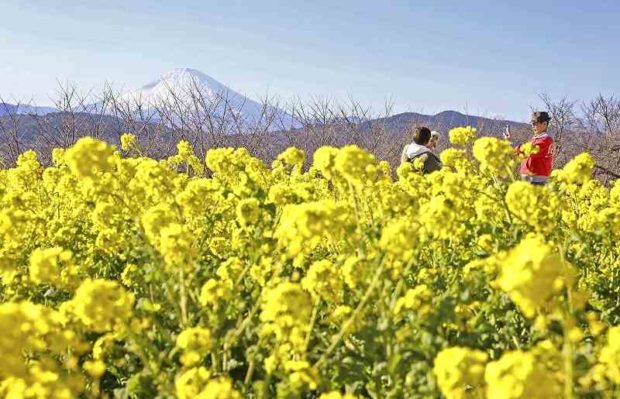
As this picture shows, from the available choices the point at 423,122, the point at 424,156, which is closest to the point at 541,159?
the point at 424,156

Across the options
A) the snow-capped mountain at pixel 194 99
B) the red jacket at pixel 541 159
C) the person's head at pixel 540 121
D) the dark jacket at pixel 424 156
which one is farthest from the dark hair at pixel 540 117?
the snow-capped mountain at pixel 194 99

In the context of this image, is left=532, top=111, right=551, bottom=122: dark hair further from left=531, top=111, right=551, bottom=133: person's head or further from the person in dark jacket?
the person in dark jacket

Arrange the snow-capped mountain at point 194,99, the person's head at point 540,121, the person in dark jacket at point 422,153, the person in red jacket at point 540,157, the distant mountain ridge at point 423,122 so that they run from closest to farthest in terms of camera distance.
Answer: the person in red jacket at point 540,157
the person's head at point 540,121
the person in dark jacket at point 422,153
the snow-capped mountain at point 194,99
the distant mountain ridge at point 423,122

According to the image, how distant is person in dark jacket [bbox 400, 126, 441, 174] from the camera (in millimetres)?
8414

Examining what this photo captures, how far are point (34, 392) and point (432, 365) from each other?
4.83 feet

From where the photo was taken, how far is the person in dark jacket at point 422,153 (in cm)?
841

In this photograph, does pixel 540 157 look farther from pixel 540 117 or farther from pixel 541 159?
pixel 540 117

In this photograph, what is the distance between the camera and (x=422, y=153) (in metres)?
8.49

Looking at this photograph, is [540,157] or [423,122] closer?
[540,157]

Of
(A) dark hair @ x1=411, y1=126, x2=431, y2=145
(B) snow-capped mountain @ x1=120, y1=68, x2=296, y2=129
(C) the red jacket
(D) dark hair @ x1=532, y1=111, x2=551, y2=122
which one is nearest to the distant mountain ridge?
(A) dark hair @ x1=411, y1=126, x2=431, y2=145

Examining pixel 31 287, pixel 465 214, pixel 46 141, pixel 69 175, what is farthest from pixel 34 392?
pixel 46 141

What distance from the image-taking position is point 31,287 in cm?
409

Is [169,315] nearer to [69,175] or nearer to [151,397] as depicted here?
[151,397]

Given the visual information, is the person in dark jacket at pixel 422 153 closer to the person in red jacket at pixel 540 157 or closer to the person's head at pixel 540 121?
the person in red jacket at pixel 540 157
